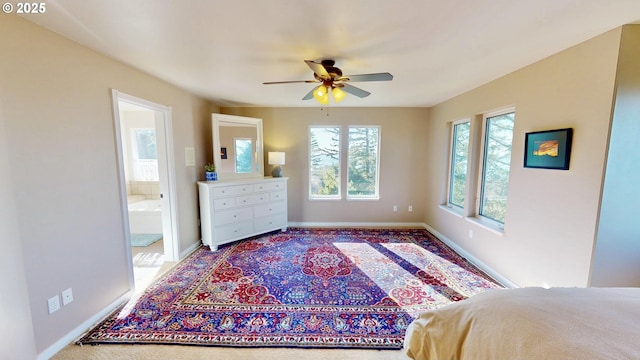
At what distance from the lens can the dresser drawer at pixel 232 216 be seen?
11.8ft

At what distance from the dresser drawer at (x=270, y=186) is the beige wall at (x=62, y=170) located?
193cm

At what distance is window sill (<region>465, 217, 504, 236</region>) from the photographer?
9.00 ft

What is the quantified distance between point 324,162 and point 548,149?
10.6 feet

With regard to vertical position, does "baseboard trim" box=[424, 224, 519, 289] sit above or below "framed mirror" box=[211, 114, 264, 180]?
below

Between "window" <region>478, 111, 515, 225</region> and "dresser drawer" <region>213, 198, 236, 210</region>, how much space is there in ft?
12.0

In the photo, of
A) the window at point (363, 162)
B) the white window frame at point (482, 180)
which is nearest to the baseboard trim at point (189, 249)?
the window at point (363, 162)

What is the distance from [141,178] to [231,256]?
11.1 ft

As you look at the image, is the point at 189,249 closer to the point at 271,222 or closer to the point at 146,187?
the point at 271,222

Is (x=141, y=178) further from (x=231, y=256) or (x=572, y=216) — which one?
(x=572, y=216)

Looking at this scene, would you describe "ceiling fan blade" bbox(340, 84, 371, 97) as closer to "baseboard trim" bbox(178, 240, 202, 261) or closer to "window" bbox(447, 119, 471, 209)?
"window" bbox(447, 119, 471, 209)

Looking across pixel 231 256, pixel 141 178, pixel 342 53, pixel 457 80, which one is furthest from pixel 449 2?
pixel 141 178

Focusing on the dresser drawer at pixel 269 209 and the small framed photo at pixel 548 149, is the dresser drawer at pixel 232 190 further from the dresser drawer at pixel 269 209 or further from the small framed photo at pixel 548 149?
the small framed photo at pixel 548 149

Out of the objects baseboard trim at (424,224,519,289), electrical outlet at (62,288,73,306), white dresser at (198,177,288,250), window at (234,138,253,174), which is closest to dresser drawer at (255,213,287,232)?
white dresser at (198,177,288,250)

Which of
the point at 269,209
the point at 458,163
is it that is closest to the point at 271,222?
the point at 269,209
